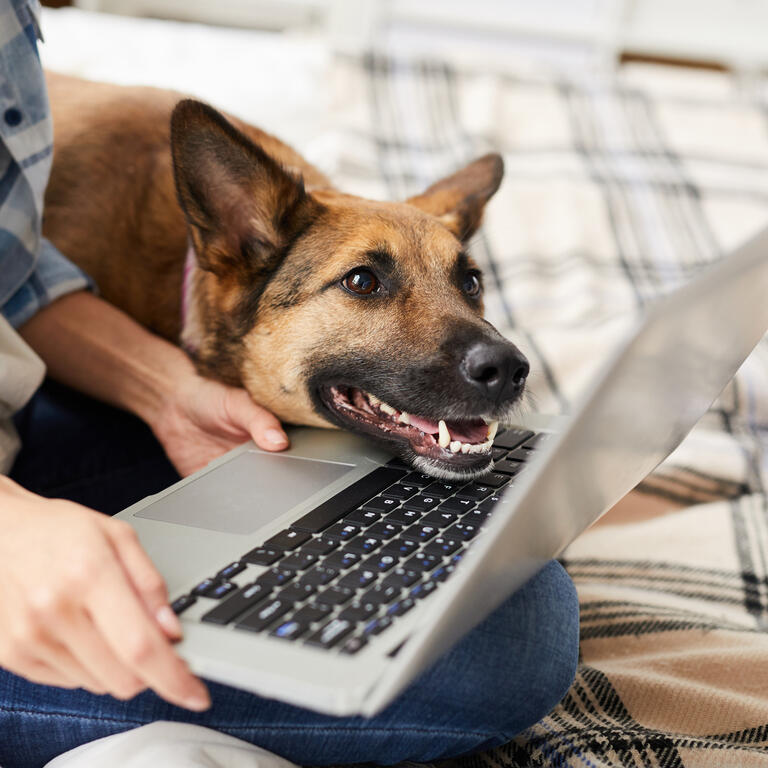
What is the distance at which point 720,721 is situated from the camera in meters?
1.10

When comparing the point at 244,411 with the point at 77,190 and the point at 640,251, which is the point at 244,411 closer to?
the point at 77,190

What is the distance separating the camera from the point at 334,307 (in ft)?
4.46

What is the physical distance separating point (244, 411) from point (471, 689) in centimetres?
58

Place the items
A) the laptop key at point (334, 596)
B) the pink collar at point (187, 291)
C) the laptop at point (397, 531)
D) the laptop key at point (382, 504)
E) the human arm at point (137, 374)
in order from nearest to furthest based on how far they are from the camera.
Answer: the laptop at point (397, 531) → the laptop key at point (334, 596) → the laptop key at point (382, 504) → the human arm at point (137, 374) → the pink collar at point (187, 291)

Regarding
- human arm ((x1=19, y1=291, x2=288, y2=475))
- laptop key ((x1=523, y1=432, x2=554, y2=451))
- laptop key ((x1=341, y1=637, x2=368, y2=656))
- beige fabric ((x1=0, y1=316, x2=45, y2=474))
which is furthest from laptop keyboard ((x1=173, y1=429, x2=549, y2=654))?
beige fabric ((x1=0, y1=316, x2=45, y2=474))

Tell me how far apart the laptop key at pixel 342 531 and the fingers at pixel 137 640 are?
250 millimetres

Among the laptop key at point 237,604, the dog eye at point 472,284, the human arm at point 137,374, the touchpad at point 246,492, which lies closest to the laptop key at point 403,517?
the touchpad at point 246,492

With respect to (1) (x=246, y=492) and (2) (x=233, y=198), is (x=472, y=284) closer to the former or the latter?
(2) (x=233, y=198)

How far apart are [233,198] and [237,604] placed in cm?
82

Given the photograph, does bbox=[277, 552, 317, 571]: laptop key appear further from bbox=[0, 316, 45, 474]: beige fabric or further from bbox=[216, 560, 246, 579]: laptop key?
bbox=[0, 316, 45, 474]: beige fabric

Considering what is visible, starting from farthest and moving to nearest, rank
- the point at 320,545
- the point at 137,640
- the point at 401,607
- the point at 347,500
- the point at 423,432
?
the point at 423,432
the point at 347,500
the point at 320,545
the point at 401,607
the point at 137,640

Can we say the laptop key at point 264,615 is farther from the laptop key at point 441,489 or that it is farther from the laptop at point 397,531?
the laptop key at point 441,489

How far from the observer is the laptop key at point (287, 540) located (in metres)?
0.87

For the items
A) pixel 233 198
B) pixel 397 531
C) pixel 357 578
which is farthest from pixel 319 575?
pixel 233 198
